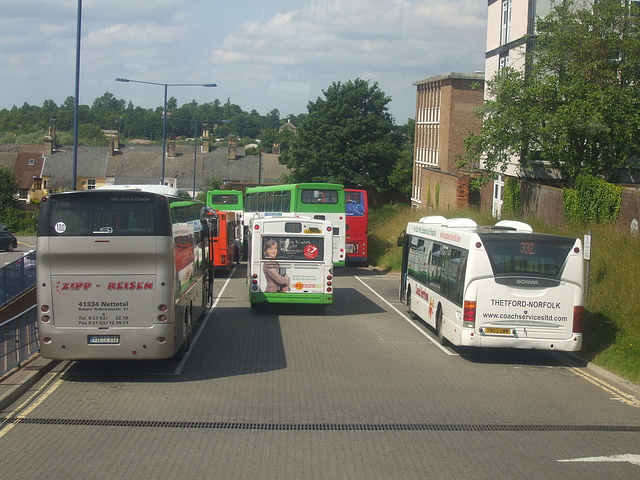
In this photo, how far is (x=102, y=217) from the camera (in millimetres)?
11289

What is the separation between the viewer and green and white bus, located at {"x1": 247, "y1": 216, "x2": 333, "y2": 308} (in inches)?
775

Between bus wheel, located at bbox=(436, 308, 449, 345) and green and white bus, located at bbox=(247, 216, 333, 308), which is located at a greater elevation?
green and white bus, located at bbox=(247, 216, 333, 308)

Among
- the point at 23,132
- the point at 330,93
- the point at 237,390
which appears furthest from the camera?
the point at 23,132

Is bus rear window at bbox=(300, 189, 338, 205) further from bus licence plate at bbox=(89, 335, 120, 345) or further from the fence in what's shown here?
bus licence plate at bbox=(89, 335, 120, 345)

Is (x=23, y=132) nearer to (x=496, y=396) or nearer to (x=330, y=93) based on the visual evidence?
(x=330, y=93)

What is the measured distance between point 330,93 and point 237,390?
168 feet

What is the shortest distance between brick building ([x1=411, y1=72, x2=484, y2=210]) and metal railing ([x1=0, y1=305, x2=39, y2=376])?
34289 millimetres

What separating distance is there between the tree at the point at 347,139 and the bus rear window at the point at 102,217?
1874 inches

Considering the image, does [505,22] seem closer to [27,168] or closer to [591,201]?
[591,201]

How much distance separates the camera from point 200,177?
317 ft

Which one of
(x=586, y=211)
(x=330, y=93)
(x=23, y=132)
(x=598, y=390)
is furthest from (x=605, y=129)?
(x=23, y=132)

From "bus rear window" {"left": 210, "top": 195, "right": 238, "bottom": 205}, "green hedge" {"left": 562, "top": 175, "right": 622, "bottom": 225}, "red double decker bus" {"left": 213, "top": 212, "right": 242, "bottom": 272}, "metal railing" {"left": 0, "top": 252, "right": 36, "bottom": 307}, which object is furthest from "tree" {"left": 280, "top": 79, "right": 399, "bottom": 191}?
"metal railing" {"left": 0, "top": 252, "right": 36, "bottom": 307}

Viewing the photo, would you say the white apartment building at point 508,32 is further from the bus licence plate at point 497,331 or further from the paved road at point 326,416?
the paved road at point 326,416

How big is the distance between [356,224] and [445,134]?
2135 centimetres
